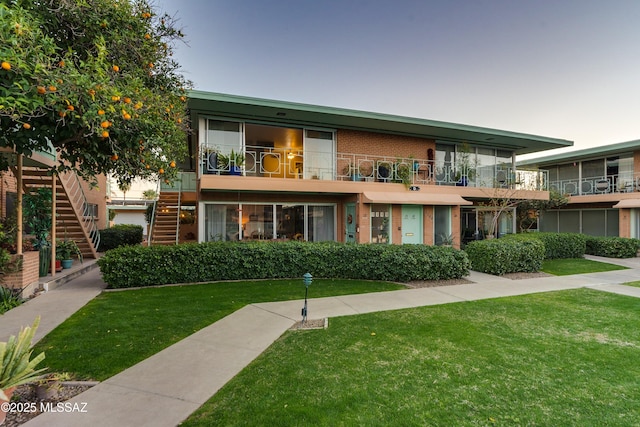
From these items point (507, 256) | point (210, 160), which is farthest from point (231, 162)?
point (507, 256)

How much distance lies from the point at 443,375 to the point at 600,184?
77.8 ft

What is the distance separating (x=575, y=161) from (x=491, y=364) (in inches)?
1005

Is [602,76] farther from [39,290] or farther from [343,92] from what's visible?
[39,290]

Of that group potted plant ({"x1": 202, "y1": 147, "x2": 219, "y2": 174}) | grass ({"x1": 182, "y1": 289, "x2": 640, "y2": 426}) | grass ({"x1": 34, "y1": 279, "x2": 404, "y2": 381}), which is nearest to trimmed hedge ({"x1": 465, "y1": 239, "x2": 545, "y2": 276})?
grass ({"x1": 34, "y1": 279, "x2": 404, "y2": 381})

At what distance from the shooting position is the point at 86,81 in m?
Result: 3.31

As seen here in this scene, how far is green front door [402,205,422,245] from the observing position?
1430 cm

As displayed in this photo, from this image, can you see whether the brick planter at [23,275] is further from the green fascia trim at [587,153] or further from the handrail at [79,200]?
the green fascia trim at [587,153]

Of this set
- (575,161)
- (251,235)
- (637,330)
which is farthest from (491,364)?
(575,161)

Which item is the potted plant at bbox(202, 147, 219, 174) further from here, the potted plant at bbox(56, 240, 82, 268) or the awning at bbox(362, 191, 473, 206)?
the awning at bbox(362, 191, 473, 206)

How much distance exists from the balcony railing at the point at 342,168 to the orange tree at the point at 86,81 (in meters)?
5.69

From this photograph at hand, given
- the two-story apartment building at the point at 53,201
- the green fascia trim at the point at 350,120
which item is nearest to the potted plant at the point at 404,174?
the green fascia trim at the point at 350,120

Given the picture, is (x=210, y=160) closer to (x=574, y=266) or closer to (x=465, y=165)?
(x=465, y=165)

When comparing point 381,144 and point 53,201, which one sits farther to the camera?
point 381,144

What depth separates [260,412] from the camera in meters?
3.09
